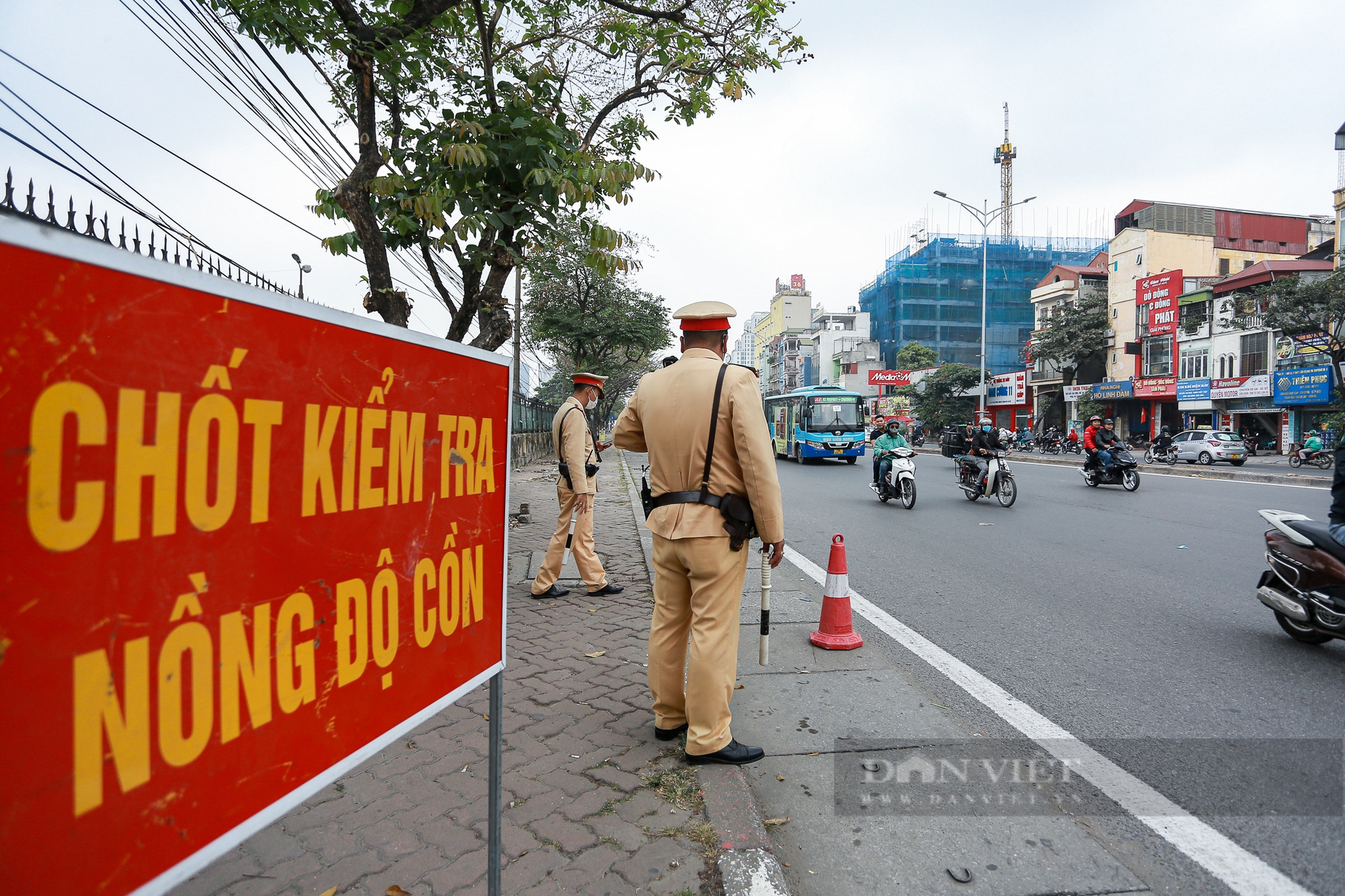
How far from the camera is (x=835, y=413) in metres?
24.2

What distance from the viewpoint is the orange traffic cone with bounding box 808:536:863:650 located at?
4508mm

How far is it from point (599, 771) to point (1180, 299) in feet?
→ 143

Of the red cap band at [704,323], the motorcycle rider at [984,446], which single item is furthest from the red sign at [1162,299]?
the red cap band at [704,323]

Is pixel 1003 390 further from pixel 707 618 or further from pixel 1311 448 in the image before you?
pixel 707 618

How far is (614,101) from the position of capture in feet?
24.2

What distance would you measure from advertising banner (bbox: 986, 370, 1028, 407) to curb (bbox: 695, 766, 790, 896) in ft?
159

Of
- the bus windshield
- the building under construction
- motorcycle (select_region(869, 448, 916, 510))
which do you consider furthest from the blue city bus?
the building under construction

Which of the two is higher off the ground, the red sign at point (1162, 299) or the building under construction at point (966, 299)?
the building under construction at point (966, 299)

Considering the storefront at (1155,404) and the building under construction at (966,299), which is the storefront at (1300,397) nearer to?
the storefront at (1155,404)

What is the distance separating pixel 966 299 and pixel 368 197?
241ft

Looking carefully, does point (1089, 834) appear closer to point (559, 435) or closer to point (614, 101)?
point (559, 435)

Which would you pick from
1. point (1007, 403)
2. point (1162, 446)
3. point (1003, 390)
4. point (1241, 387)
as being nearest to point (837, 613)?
point (1162, 446)

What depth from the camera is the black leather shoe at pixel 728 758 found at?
2943 mm

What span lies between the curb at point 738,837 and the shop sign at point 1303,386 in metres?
36.2
